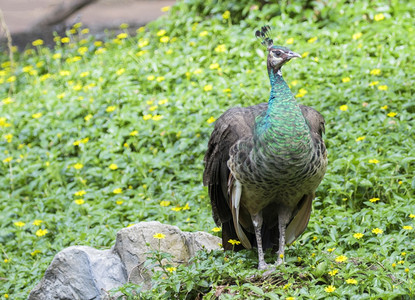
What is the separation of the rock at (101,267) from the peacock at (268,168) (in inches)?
14.4

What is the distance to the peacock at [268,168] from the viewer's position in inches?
144

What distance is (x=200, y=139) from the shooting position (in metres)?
6.25

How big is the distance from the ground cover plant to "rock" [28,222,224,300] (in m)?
0.23

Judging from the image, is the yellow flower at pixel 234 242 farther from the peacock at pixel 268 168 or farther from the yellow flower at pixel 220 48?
the yellow flower at pixel 220 48

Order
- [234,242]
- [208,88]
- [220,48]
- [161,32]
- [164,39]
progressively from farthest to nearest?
[161,32] → [164,39] → [220,48] → [208,88] → [234,242]

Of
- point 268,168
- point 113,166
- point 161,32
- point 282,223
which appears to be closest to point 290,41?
point 161,32

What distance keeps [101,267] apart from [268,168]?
1310 mm

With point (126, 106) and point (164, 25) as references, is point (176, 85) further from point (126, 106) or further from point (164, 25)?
point (164, 25)

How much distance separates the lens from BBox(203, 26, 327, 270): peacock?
3.67m

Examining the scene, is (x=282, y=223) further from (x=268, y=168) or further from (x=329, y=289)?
(x=329, y=289)

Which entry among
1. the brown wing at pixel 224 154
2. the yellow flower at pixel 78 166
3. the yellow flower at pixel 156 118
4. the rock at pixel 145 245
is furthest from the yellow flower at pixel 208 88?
the rock at pixel 145 245

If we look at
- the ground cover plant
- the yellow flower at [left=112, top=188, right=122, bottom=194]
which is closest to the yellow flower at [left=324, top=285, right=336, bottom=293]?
the ground cover plant

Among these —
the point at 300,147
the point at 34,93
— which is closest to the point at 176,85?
the point at 34,93

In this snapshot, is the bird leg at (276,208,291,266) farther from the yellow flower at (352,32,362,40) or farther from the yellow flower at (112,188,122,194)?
the yellow flower at (352,32,362,40)
